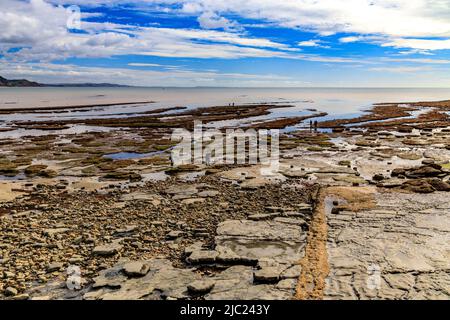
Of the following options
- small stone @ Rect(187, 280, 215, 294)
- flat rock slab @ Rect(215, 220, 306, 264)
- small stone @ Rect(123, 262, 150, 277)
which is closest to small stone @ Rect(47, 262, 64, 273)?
small stone @ Rect(123, 262, 150, 277)

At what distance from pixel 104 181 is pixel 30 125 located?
45200 mm

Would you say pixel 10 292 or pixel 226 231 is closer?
pixel 10 292

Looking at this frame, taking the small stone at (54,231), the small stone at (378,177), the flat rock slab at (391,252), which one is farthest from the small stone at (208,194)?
the small stone at (378,177)

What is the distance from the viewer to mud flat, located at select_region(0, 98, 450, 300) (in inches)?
412

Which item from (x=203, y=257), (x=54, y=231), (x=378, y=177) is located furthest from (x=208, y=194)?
(x=378, y=177)

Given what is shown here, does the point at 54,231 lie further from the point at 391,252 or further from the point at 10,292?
the point at 391,252

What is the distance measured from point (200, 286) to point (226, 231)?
414 centimetres

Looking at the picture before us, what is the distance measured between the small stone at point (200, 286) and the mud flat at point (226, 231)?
0.09ft

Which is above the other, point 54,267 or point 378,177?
point 378,177

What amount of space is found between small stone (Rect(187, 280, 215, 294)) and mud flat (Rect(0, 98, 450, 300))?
1.0 inches

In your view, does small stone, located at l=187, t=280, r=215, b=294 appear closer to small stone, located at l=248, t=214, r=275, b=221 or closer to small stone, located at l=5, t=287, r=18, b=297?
small stone, located at l=5, t=287, r=18, b=297

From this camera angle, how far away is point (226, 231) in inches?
562

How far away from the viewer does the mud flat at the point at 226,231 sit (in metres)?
10.5

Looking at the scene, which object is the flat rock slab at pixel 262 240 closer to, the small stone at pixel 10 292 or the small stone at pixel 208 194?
the small stone at pixel 208 194
